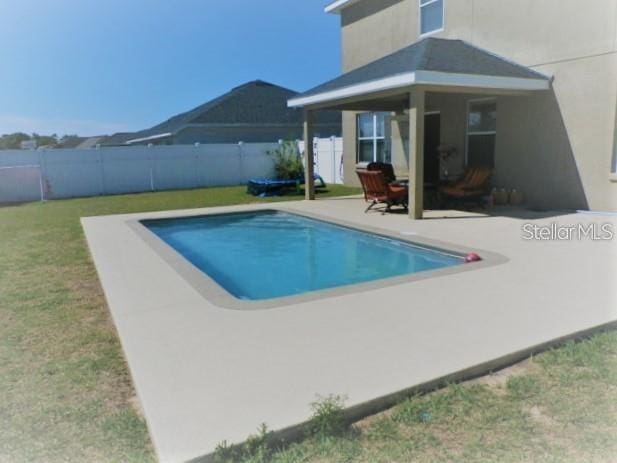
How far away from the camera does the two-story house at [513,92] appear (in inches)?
409

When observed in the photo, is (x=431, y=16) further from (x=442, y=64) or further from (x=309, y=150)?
(x=309, y=150)

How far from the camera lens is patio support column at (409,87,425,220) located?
34.0 ft

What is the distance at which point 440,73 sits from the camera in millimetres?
10047

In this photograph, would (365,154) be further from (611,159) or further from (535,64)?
(611,159)

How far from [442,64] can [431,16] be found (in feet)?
17.9

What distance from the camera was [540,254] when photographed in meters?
7.22

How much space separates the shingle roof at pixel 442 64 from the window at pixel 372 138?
18.0 ft

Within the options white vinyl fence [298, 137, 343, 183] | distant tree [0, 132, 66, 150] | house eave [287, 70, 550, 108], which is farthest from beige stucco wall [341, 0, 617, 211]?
distant tree [0, 132, 66, 150]

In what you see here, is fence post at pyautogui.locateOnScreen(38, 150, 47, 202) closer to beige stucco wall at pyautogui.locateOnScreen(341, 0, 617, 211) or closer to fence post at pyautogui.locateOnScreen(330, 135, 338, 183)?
fence post at pyautogui.locateOnScreen(330, 135, 338, 183)

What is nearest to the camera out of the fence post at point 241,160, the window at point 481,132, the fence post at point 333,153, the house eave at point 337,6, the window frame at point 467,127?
the window frame at point 467,127

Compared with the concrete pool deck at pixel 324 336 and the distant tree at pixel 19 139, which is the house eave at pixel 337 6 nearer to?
the concrete pool deck at pixel 324 336

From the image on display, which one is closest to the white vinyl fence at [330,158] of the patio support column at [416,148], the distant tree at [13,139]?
the patio support column at [416,148]

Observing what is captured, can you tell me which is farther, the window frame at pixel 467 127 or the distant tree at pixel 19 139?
the distant tree at pixel 19 139

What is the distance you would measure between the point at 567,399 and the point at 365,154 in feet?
56.2
